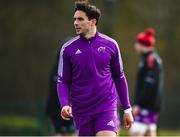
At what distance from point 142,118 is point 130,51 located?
1628 centimetres

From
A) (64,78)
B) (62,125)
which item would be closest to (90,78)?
(64,78)

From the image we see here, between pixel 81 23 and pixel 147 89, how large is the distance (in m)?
4.87

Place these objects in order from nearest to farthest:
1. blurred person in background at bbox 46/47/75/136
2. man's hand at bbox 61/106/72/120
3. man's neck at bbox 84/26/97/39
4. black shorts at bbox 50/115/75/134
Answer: man's hand at bbox 61/106/72/120
man's neck at bbox 84/26/97/39
blurred person in background at bbox 46/47/75/136
black shorts at bbox 50/115/75/134

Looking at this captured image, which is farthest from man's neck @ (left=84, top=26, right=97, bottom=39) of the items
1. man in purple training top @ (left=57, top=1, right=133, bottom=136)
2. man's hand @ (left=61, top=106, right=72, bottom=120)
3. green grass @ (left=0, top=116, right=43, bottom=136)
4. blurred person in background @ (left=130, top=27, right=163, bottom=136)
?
green grass @ (left=0, top=116, right=43, bottom=136)

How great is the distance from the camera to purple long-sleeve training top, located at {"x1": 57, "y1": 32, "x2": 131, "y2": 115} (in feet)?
34.5

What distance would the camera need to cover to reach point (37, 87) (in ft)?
101

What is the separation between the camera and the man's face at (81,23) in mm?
10562

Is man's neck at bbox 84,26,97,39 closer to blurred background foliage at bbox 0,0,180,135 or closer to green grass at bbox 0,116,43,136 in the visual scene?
green grass at bbox 0,116,43,136

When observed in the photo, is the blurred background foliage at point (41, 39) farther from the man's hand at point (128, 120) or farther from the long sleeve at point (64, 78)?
the man's hand at point (128, 120)

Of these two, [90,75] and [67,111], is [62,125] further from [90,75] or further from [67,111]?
[67,111]

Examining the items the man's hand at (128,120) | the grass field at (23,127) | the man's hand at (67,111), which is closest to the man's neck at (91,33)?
the man's hand at (67,111)

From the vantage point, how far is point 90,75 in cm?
1051

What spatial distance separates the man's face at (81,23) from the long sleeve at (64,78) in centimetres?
30

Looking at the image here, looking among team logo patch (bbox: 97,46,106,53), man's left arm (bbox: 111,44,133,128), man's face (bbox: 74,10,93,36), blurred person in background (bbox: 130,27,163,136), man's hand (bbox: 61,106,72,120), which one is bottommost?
blurred person in background (bbox: 130,27,163,136)
